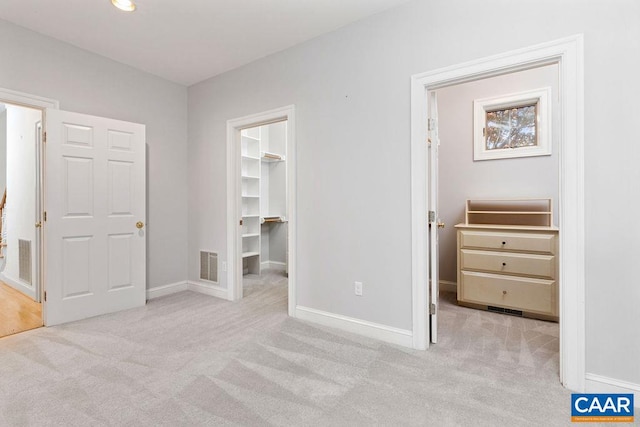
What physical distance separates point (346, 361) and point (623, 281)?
1.67m

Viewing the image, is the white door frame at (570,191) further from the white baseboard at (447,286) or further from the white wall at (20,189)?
the white wall at (20,189)

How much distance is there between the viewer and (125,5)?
94.3 inches

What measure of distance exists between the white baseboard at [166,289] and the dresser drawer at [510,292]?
10.8 feet

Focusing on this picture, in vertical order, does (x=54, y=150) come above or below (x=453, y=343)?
above

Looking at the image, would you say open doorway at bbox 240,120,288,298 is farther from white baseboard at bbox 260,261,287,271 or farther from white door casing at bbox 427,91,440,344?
white door casing at bbox 427,91,440,344

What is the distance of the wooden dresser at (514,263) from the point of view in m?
2.88

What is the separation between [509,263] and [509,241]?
0.71 feet

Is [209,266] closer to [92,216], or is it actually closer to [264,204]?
[92,216]

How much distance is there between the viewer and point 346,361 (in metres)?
2.15

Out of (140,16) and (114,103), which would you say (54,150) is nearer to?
(114,103)

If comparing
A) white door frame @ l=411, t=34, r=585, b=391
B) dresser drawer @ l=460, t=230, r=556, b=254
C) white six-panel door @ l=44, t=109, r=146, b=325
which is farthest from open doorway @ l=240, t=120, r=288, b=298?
white door frame @ l=411, t=34, r=585, b=391

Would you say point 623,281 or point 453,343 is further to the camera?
point 453,343

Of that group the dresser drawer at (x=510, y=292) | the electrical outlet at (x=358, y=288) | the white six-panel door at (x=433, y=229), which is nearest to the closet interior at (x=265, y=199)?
the electrical outlet at (x=358, y=288)

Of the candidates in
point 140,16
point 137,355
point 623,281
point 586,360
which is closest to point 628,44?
point 623,281
